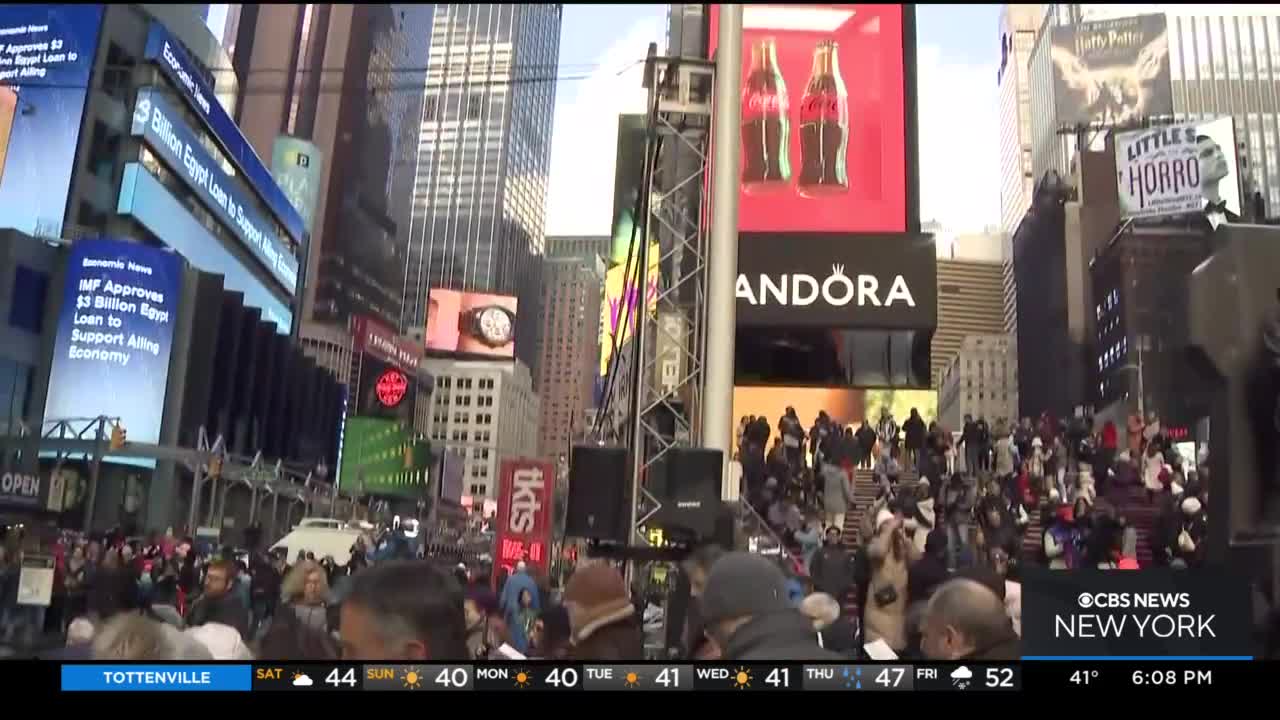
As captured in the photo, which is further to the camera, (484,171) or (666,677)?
(484,171)

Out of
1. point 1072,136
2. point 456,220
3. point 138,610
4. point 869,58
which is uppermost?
point 869,58

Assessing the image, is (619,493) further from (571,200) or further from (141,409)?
(141,409)

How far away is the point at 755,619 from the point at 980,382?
1.53 meters

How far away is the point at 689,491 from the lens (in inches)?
149

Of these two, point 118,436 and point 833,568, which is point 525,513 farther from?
point 118,436

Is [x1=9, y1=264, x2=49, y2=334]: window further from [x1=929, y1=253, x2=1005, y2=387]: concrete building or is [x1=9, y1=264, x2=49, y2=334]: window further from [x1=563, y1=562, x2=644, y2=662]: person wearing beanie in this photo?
[x1=929, y1=253, x2=1005, y2=387]: concrete building

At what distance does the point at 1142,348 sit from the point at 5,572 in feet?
14.3

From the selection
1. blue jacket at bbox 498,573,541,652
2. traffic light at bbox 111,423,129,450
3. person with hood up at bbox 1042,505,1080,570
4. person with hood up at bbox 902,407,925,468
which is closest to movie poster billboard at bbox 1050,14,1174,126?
person with hood up at bbox 902,407,925,468

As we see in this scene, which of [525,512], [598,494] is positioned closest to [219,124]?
[525,512]

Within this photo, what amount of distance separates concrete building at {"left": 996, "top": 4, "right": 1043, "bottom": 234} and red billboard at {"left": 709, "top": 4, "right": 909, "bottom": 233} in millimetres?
393

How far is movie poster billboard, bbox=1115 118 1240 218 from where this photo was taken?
392cm

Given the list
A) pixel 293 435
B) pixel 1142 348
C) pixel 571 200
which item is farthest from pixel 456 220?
pixel 1142 348

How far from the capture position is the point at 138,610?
3.65 m

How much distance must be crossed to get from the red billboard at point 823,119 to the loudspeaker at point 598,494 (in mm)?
1138
